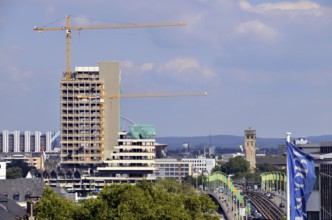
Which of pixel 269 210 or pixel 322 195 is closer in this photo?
pixel 322 195

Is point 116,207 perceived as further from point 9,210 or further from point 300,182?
point 300,182

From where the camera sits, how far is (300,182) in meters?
46.8

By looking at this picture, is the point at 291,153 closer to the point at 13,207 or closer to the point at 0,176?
the point at 13,207

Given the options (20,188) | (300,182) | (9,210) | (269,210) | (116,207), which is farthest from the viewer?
(269,210)

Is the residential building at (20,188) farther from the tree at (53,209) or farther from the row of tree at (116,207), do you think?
the tree at (53,209)

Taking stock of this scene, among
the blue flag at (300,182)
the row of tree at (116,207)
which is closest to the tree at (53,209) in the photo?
the row of tree at (116,207)

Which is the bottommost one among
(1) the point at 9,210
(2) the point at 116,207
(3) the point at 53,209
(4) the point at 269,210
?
(4) the point at 269,210

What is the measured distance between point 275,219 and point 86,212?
59.9m

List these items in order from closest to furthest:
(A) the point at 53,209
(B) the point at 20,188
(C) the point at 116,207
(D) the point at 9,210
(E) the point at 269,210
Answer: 1. (C) the point at 116,207
2. (A) the point at 53,209
3. (D) the point at 9,210
4. (B) the point at 20,188
5. (E) the point at 269,210

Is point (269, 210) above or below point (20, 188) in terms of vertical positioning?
below

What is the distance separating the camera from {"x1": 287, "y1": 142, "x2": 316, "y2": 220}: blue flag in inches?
1833

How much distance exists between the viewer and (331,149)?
77812 mm

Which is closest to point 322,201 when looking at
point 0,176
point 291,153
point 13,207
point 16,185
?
point 291,153

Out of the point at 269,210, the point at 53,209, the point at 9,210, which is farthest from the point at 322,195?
the point at 269,210
